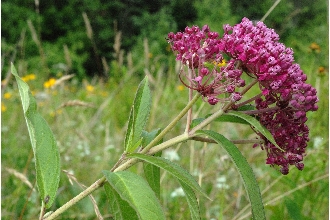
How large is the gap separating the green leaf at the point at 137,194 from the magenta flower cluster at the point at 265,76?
194 mm

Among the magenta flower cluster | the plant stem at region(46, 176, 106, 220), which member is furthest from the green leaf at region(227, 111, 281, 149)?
the plant stem at region(46, 176, 106, 220)

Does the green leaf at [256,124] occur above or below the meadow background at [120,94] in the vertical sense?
below

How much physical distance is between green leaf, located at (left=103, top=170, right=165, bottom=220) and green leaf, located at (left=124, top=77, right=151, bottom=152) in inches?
2.7

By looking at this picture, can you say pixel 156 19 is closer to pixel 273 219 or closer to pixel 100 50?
pixel 100 50

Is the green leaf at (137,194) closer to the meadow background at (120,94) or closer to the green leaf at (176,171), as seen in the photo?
the green leaf at (176,171)

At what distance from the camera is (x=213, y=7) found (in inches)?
517

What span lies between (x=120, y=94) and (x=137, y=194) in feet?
9.43

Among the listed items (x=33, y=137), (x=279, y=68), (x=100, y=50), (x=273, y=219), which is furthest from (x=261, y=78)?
(x=100, y=50)

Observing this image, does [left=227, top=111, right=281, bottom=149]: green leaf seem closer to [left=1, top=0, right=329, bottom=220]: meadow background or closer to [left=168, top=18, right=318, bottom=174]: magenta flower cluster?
[left=168, top=18, right=318, bottom=174]: magenta flower cluster

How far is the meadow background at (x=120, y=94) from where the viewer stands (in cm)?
164

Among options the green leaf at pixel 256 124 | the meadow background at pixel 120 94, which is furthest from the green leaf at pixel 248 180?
the meadow background at pixel 120 94

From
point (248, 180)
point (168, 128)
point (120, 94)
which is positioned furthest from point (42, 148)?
point (120, 94)

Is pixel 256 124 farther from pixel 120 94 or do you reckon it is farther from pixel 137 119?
pixel 120 94

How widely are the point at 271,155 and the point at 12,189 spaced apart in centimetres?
121
